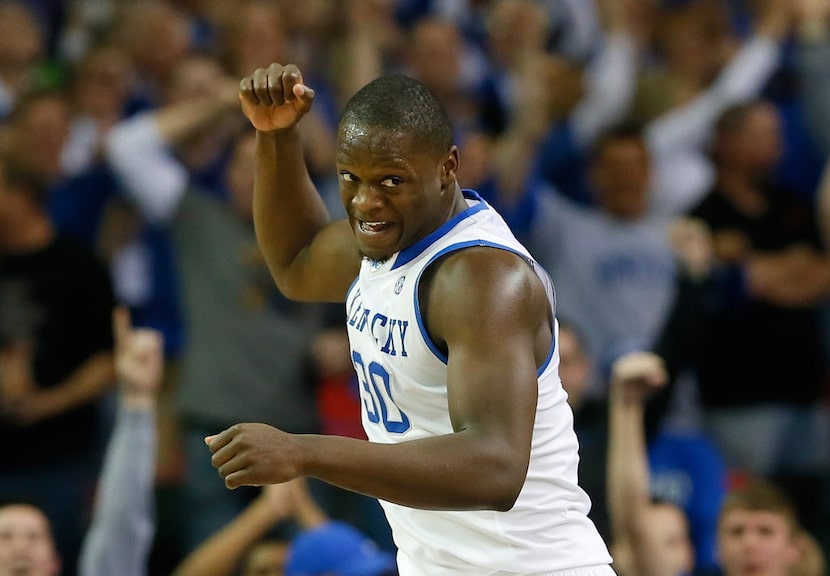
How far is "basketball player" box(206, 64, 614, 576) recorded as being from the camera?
2.81m

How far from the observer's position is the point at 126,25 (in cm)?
825

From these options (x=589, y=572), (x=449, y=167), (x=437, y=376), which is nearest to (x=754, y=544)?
(x=589, y=572)

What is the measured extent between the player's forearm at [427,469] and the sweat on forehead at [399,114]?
718mm

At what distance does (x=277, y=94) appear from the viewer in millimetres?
3582

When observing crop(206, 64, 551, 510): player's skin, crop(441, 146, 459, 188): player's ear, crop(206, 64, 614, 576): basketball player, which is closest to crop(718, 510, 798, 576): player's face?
crop(206, 64, 614, 576): basketball player

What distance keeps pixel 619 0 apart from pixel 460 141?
5.76ft

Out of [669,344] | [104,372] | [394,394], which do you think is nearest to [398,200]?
[394,394]

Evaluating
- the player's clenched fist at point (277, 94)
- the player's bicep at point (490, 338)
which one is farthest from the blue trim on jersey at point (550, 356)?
the player's clenched fist at point (277, 94)

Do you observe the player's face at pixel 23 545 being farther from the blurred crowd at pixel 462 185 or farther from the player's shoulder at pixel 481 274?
the player's shoulder at pixel 481 274

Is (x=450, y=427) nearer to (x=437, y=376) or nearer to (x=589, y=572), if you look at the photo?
(x=437, y=376)

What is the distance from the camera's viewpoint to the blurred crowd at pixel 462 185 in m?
6.33

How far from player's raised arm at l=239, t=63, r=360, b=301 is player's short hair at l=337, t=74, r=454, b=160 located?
0.46 meters

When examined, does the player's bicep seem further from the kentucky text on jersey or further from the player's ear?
the player's ear

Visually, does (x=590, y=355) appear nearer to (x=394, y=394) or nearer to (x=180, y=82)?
(x=180, y=82)
